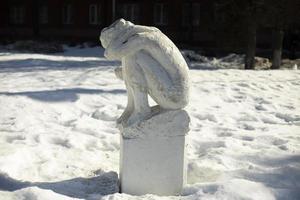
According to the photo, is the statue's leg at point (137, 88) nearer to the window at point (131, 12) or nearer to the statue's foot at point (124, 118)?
the statue's foot at point (124, 118)

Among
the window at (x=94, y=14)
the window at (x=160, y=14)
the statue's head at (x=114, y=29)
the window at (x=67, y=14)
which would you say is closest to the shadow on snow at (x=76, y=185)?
the statue's head at (x=114, y=29)

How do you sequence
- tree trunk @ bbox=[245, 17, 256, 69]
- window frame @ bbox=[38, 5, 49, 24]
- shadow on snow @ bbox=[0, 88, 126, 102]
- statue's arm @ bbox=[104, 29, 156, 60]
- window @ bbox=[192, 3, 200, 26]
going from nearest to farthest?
statue's arm @ bbox=[104, 29, 156, 60], shadow on snow @ bbox=[0, 88, 126, 102], tree trunk @ bbox=[245, 17, 256, 69], window @ bbox=[192, 3, 200, 26], window frame @ bbox=[38, 5, 49, 24]

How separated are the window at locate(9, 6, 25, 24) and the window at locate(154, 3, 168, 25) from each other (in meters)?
10.7

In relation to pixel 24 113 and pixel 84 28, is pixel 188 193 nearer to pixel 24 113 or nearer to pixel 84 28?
pixel 24 113

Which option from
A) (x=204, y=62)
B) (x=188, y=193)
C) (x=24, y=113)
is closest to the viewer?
(x=188, y=193)

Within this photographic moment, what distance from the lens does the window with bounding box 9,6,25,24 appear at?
3529cm

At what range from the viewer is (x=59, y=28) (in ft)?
108

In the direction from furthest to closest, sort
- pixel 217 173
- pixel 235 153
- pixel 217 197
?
pixel 235 153 < pixel 217 173 < pixel 217 197

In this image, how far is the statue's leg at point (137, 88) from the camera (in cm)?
461

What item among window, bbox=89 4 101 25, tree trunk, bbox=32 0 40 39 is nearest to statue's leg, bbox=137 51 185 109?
tree trunk, bbox=32 0 40 39

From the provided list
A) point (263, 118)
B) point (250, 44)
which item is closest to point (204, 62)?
point (250, 44)

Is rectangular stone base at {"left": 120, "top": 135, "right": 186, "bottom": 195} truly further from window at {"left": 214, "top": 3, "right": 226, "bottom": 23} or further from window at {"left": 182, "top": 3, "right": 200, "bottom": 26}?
window at {"left": 182, "top": 3, "right": 200, "bottom": 26}

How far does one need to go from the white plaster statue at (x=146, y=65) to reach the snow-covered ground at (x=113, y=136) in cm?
85

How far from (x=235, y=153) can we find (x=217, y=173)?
0.86 m
